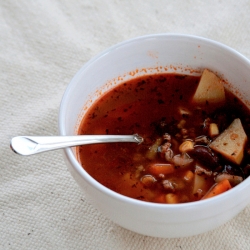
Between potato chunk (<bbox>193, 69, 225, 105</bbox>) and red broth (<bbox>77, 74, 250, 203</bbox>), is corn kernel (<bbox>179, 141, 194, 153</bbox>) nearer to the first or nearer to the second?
red broth (<bbox>77, 74, 250, 203</bbox>)

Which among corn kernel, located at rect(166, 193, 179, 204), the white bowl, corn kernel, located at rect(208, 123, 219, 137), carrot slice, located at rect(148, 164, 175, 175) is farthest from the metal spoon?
corn kernel, located at rect(208, 123, 219, 137)

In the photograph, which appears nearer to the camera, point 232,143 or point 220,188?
point 220,188

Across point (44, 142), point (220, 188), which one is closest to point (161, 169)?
point (220, 188)

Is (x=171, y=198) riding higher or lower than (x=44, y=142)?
lower

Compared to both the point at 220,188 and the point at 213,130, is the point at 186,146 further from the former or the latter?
the point at 220,188

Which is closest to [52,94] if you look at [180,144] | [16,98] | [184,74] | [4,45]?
[16,98]

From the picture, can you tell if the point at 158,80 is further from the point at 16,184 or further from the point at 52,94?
the point at 16,184
